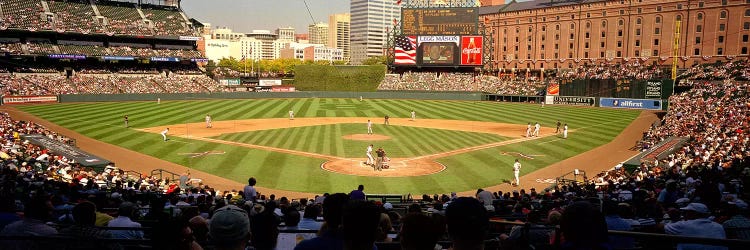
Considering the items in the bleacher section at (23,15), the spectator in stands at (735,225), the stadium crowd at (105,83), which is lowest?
the spectator in stands at (735,225)

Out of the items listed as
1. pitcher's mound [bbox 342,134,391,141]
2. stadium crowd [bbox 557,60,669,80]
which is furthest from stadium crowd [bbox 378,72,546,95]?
pitcher's mound [bbox 342,134,391,141]

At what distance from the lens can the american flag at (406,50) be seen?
93.9 meters

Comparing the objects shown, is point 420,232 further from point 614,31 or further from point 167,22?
point 167,22

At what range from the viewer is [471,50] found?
303 ft

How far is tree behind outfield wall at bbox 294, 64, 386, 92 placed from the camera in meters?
101

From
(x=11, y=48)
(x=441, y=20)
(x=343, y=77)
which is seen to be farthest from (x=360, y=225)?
(x=343, y=77)

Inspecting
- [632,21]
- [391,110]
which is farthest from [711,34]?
[391,110]

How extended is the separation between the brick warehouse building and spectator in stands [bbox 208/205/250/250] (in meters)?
93.8

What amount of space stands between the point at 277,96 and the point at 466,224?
8770 cm

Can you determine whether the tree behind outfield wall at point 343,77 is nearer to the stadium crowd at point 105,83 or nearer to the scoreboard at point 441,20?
the scoreboard at point 441,20

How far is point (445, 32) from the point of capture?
92438 mm

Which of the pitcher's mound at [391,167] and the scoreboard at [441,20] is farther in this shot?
the scoreboard at [441,20]

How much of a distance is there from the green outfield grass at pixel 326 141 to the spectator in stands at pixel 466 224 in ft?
62.6

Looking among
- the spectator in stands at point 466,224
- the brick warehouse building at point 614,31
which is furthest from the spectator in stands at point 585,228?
the brick warehouse building at point 614,31
